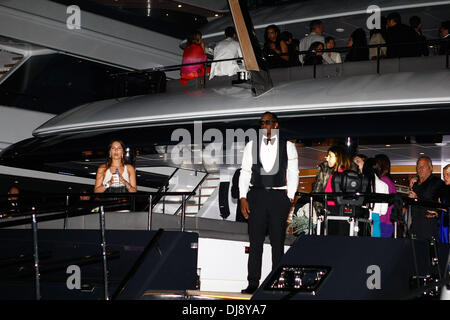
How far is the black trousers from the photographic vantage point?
6.07 meters

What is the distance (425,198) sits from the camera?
7324mm

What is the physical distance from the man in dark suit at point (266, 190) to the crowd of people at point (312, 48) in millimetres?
5992

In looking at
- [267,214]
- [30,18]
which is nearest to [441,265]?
[267,214]

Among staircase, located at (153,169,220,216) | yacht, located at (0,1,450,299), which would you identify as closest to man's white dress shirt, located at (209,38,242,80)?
yacht, located at (0,1,450,299)

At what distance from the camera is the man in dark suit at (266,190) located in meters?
6.08

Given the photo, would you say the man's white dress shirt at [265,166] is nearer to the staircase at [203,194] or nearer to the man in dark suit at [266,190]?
the man in dark suit at [266,190]

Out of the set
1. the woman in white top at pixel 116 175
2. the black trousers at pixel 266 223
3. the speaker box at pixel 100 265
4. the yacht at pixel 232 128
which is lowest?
the speaker box at pixel 100 265

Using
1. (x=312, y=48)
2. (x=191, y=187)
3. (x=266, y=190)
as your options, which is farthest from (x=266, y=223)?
(x=191, y=187)

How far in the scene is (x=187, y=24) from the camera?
1906 centimetres

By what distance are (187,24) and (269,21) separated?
3.84m

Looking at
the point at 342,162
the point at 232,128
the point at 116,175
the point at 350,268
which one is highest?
the point at 232,128

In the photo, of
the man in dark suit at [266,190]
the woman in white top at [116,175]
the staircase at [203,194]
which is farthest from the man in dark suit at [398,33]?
the man in dark suit at [266,190]

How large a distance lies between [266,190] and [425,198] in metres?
2.06

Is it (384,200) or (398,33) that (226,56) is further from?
(384,200)
